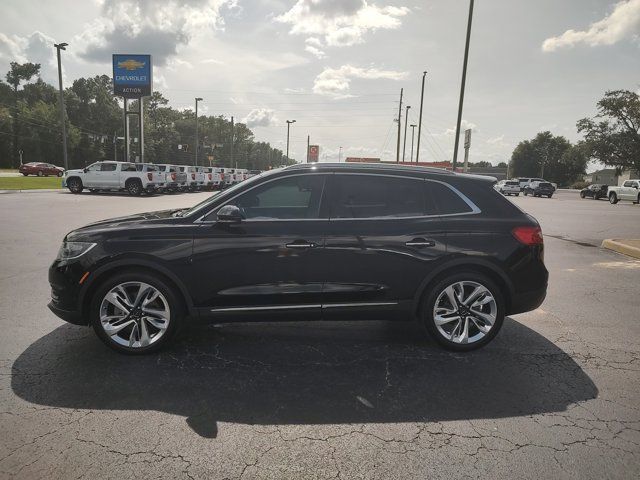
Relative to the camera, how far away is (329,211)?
3994mm

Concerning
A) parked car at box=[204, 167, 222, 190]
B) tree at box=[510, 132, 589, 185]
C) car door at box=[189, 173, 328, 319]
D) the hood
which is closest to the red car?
parked car at box=[204, 167, 222, 190]

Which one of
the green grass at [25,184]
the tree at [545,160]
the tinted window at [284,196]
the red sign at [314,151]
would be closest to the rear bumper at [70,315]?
the tinted window at [284,196]

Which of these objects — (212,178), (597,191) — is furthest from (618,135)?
(212,178)

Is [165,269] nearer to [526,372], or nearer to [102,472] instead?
[102,472]

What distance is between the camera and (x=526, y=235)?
163 inches

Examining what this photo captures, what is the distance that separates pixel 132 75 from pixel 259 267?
42.9 metres

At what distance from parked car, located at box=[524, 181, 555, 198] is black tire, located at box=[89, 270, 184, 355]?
46.1m

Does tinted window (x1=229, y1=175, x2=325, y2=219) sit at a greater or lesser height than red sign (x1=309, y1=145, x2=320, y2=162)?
lesser

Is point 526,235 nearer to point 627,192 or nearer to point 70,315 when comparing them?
point 70,315

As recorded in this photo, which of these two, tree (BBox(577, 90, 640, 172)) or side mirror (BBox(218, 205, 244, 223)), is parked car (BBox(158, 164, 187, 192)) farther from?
tree (BBox(577, 90, 640, 172))

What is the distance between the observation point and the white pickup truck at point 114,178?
26000 millimetres

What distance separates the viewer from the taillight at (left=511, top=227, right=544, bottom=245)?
4117 millimetres

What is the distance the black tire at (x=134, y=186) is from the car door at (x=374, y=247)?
80.9 ft

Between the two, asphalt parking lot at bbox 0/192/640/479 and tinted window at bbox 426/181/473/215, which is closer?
asphalt parking lot at bbox 0/192/640/479
